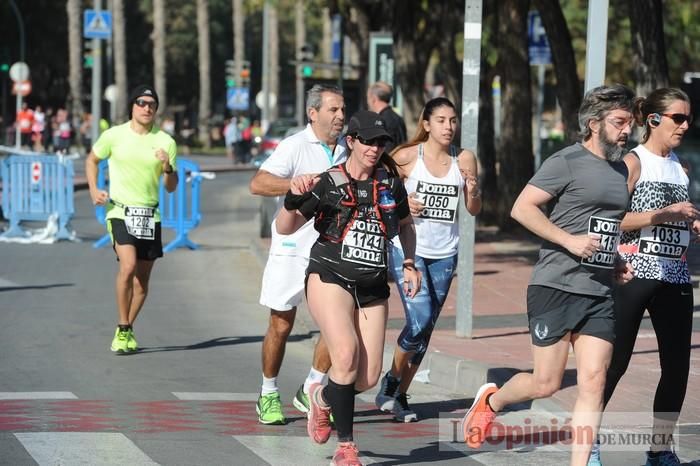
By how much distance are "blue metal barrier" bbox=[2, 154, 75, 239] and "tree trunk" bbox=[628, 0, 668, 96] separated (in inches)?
332

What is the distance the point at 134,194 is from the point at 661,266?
4975mm

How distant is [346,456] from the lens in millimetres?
6551

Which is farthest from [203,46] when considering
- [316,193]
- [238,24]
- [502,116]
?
[316,193]

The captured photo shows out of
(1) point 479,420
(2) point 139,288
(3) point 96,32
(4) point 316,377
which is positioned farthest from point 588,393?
(3) point 96,32

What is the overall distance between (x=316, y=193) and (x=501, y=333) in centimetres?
503

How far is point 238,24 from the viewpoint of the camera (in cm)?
6556

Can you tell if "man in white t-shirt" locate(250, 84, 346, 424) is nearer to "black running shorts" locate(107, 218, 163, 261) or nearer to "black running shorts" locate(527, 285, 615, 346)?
"black running shorts" locate(527, 285, 615, 346)

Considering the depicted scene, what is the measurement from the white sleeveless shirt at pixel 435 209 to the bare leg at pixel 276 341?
92cm

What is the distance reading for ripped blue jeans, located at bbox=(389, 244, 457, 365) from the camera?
27.2ft

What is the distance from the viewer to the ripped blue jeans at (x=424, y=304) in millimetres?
8289

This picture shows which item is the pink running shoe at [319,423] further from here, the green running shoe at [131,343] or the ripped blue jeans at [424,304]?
the green running shoe at [131,343]

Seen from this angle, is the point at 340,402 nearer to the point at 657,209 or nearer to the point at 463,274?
the point at 657,209

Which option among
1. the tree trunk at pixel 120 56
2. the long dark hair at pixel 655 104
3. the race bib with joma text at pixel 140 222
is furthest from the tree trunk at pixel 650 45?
the tree trunk at pixel 120 56

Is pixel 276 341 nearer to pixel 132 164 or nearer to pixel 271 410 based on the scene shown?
pixel 271 410
